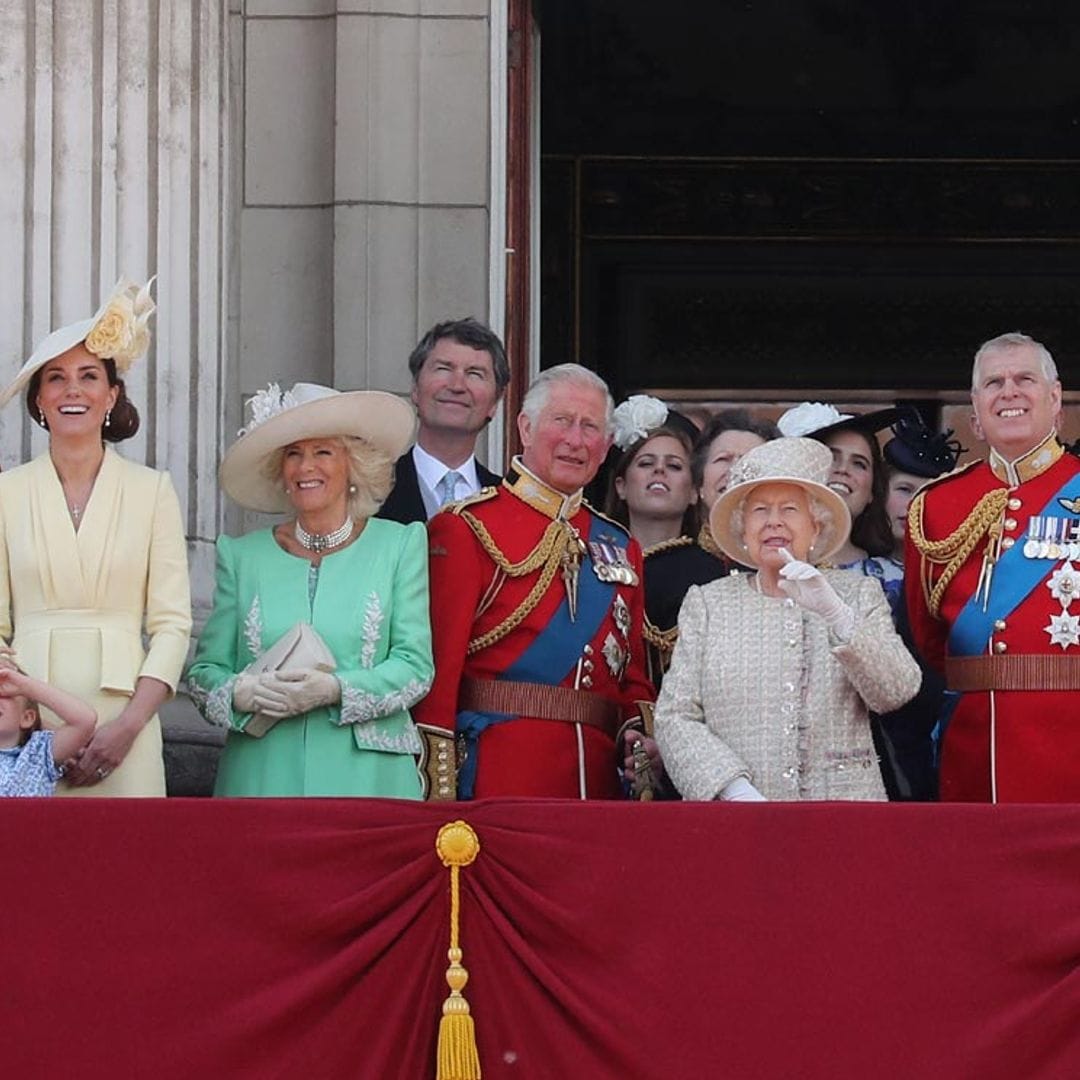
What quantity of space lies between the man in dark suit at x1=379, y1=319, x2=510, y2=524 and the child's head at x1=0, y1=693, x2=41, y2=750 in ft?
4.29

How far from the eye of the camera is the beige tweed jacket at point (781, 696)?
6.29 metres

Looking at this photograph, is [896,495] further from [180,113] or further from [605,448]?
[180,113]

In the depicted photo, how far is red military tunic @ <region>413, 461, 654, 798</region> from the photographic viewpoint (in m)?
6.72

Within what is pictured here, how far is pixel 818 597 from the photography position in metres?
6.24

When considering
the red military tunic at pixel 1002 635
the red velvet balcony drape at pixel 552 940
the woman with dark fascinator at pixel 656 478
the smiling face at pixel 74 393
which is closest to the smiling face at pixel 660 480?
the woman with dark fascinator at pixel 656 478

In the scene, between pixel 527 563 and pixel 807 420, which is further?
pixel 807 420

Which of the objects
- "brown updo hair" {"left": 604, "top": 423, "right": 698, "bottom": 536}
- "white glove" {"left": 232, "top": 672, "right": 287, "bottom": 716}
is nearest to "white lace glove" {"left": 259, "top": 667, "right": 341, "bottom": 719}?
"white glove" {"left": 232, "top": 672, "right": 287, "bottom": 716}

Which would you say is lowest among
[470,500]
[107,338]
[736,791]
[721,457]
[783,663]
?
[736,791]

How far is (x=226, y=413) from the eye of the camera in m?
8.48

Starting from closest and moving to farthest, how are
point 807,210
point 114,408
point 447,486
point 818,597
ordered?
point 818,597, point 114,408, point 447,486, point 807,210

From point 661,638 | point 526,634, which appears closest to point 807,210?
point 661,638

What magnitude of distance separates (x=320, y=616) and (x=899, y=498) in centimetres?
165

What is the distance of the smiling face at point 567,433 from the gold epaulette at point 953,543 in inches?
28.2

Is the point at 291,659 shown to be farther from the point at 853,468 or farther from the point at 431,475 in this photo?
the point at 853,468
